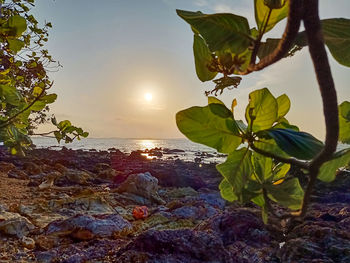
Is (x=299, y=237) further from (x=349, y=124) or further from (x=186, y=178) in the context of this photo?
(x=186, y=178)

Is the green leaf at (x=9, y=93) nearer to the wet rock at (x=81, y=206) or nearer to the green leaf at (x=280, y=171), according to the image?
the green leaf at (x=280, y=171)

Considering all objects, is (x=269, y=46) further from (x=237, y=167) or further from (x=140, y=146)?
(x=140, y=146)

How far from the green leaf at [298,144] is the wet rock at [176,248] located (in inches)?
113

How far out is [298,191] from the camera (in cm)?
60

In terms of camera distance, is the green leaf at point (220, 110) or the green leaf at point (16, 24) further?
the green leaf at point (16, 24)

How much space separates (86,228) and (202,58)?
4448 millimetres

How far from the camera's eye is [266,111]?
712mm

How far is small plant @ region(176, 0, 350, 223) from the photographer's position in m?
0.34

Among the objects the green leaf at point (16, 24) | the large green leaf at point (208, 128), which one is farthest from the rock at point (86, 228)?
the large green leaf at point (208, 128)

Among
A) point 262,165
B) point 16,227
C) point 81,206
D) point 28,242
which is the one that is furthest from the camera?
point 81,206

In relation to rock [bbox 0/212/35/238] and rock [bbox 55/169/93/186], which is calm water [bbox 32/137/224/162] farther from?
rock [bbox 0/212/35/238]

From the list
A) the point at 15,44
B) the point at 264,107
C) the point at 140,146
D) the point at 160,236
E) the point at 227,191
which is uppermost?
the point at 15,44

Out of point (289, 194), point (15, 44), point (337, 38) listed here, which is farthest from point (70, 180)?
point (337, 38)

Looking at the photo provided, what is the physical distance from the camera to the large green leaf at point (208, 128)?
0.68 m
